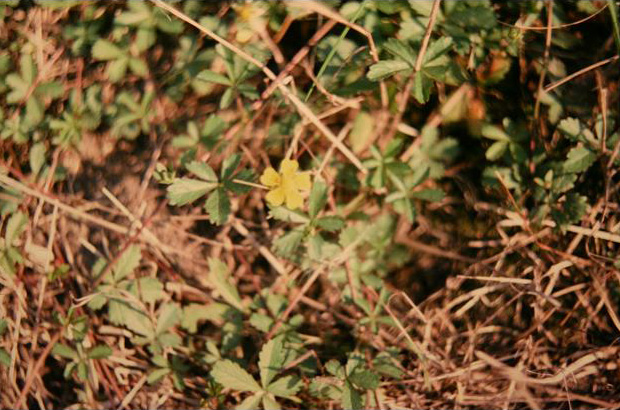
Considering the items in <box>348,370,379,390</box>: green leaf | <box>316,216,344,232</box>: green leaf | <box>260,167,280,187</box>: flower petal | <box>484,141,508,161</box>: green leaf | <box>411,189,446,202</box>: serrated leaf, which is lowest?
<box>348,370,379,390</box>: green leaf

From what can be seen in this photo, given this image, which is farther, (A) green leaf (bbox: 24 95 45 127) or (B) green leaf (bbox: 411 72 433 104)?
(A) green leaf (bbox: 24 95 45 127)

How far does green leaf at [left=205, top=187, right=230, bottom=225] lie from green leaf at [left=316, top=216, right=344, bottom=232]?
36 cm

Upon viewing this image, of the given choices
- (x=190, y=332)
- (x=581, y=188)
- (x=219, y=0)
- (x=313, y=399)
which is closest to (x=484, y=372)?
(x=313, y=399)

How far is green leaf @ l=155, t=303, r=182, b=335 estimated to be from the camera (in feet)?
6.52

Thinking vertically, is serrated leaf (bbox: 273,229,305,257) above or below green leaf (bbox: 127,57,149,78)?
below

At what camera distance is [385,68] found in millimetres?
1689

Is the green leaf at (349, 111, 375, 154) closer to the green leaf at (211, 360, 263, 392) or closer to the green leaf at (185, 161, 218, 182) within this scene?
the green leaf at (185, 161, 218, 182)

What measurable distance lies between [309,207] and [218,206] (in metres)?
0.35

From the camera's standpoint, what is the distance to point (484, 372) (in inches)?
75.3

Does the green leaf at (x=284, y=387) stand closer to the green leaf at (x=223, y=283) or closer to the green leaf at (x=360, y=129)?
the green leaf at (x=223, y=283)

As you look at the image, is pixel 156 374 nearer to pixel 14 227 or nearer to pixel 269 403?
pixel 269 403

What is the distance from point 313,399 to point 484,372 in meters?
0.70

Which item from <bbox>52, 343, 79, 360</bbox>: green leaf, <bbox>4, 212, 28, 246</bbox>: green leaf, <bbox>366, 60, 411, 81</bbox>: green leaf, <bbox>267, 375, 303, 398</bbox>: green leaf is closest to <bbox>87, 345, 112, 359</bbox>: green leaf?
<bbox>52, 343, 79, 360</bbox>: green leaf

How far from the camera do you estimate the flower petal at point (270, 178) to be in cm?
172
